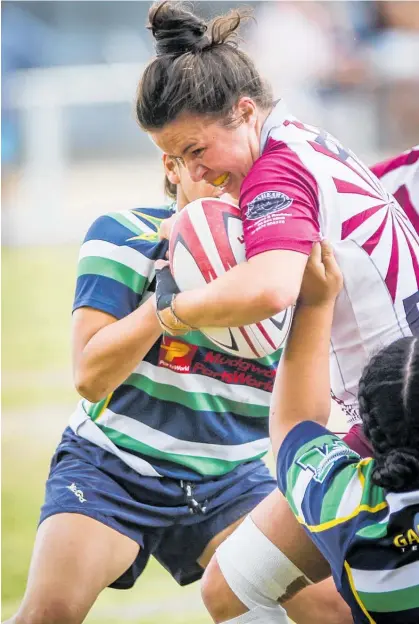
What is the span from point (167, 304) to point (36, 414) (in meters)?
4.30

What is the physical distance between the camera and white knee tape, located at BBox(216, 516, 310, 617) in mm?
2590

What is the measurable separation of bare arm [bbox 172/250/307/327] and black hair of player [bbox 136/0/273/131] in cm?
50

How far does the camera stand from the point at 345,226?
254 cm

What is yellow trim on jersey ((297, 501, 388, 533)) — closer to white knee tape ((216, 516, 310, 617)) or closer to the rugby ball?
white knee tape ((216, 516, 310, 617))

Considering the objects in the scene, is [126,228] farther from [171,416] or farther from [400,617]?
[400,617]

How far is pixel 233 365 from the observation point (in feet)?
10.3

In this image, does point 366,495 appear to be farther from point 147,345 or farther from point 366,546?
point 147,345

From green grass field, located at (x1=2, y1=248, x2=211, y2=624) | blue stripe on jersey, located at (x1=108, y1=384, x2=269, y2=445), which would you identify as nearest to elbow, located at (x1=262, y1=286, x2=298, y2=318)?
blue stripe on jersey, located at (x1=108, y1=384, x2=269, y2=445)

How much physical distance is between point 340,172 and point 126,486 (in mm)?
1155

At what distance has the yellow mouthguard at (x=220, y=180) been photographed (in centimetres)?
271

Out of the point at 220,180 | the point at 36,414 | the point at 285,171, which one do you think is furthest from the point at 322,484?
the point at 36,414

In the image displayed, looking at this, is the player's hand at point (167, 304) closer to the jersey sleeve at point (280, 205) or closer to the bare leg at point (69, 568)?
the jersey sleeve at point (280, 205)

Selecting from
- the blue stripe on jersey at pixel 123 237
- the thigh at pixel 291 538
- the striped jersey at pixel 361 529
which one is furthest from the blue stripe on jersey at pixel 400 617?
the blue stripe on jersey at pixel 123 237

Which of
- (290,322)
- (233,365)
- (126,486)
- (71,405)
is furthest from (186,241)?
(71,405)
